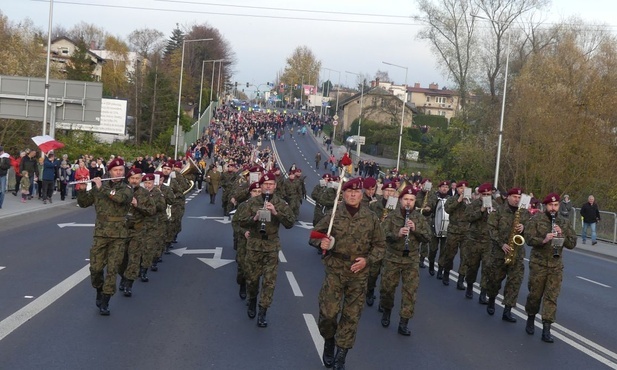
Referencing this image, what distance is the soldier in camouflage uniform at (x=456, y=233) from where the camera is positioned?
46.0ft

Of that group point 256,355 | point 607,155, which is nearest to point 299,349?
point 256,355

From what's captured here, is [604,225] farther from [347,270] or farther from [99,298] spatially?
[347,270]

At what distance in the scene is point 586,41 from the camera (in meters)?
47.7

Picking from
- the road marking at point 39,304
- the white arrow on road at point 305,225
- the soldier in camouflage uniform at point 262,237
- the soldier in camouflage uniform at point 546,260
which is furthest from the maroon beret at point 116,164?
the white arrow on road at point 305,225

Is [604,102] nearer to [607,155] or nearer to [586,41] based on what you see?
[607,155]

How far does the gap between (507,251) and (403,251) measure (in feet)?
6.49

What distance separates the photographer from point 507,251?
11406 millimetres

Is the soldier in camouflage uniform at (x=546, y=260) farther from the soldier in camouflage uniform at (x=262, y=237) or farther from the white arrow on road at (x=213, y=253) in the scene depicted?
the white arrow on road at (x=213, y=253)

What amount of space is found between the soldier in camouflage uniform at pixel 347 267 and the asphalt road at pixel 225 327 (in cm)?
46

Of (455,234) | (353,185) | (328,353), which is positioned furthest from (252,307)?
(455,234)

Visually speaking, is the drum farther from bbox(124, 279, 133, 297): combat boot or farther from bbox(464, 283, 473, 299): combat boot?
bbox(124, 279, 133, 297): combat boot

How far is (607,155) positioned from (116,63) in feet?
293

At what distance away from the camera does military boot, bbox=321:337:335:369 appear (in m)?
8.09

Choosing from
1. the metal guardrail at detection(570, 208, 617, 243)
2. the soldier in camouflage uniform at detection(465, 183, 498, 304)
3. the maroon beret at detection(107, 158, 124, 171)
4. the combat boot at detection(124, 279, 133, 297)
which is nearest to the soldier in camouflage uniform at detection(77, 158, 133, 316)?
the maroon beret at detection(107, 158, 124, 171)
